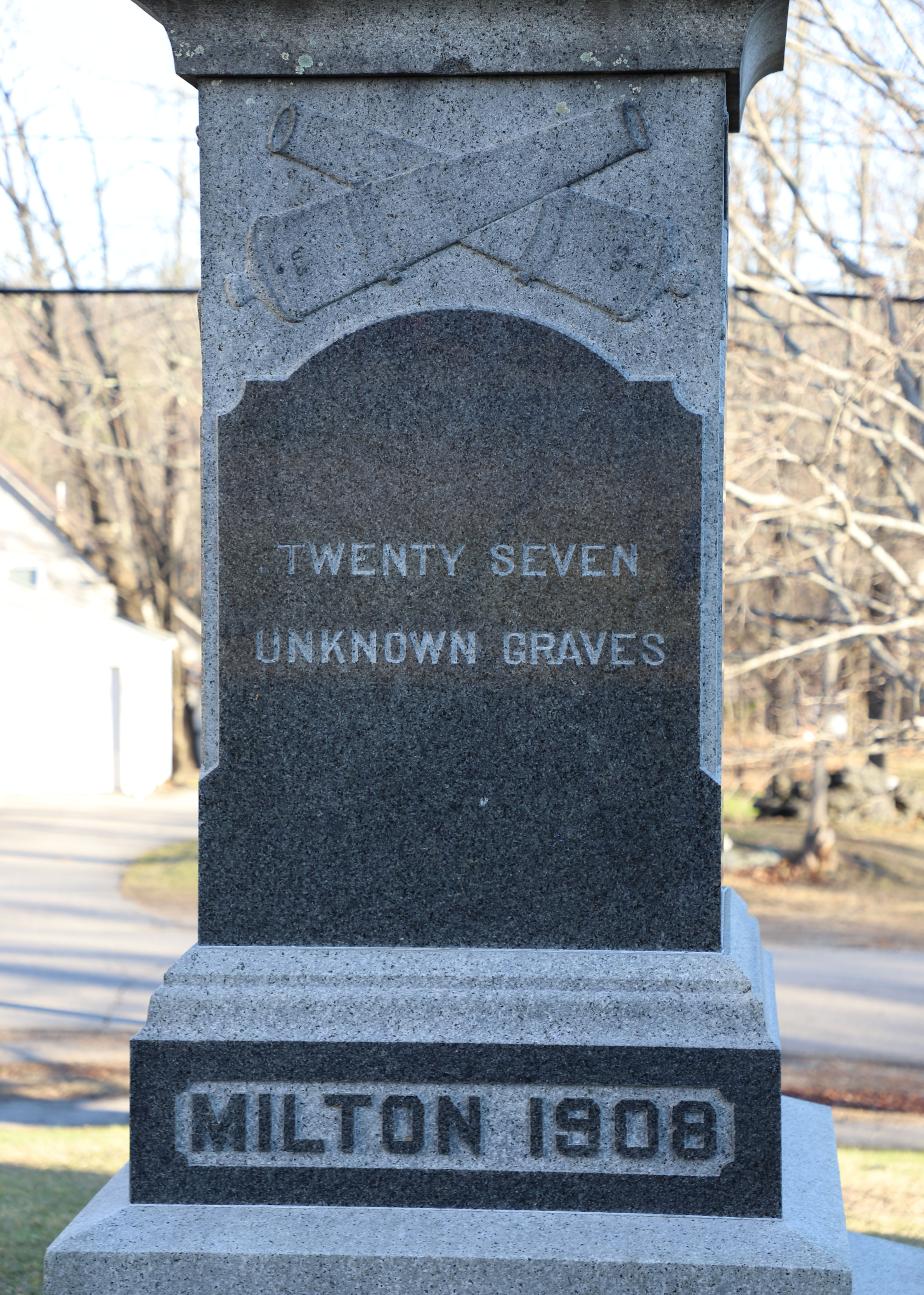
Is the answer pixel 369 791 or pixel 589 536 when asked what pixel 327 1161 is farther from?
pixel 589 536

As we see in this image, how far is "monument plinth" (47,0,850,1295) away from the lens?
3.43 meters

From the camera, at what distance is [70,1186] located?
253 inches

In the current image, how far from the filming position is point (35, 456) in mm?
43594

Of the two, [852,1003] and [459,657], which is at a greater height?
[459,657]

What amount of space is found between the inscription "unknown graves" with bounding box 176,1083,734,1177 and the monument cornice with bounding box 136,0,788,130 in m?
2.34

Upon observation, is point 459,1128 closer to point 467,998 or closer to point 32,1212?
point 467,998

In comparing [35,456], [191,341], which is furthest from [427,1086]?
[35,456]

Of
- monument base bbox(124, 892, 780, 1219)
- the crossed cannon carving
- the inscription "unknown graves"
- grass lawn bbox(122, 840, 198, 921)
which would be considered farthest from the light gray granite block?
grass lawn bbox(122, 840, 198, 921)

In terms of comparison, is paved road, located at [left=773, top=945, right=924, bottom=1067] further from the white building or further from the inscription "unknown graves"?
the white building

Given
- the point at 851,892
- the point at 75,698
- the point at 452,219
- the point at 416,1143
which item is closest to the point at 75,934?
the point at 851,892

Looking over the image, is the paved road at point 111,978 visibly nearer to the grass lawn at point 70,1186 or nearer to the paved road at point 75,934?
the paved road at point 75,934

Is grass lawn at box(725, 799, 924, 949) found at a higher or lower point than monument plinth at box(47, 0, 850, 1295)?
lower

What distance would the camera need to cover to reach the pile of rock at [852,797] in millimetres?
28375

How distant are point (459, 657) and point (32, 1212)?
3.36 metres
